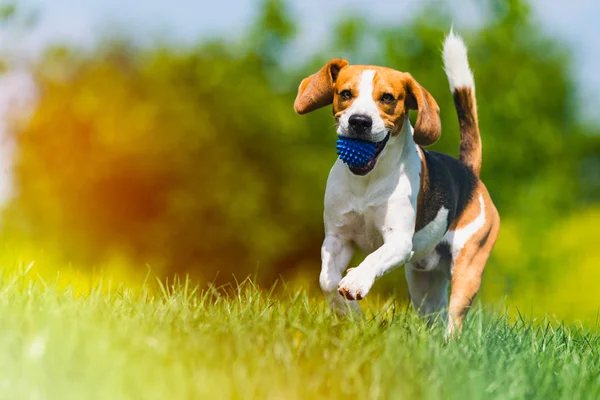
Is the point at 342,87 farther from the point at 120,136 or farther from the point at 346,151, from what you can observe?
the point at 120,136

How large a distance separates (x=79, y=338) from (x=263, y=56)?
13537mm

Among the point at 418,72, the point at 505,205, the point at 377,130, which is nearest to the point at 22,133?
the point at 418,72

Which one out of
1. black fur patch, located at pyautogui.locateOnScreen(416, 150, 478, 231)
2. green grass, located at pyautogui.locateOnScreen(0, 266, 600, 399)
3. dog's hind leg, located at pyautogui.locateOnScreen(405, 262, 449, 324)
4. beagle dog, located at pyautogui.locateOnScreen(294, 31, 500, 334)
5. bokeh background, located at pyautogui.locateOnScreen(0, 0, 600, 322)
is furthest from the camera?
bokeh background, located at pyautogui.locateOnScreen(0, 0, 600, 322)

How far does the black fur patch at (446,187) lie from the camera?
5.36 metres

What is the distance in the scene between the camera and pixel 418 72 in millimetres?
15945

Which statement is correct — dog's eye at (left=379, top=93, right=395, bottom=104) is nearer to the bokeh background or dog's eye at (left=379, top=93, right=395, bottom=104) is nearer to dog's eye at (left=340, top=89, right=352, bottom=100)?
Answer: dog's eye at (left=340, top=89, right=352, bottom=100)

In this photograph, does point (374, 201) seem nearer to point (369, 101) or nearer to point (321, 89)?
point (369, 101)

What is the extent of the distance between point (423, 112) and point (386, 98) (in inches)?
13.1

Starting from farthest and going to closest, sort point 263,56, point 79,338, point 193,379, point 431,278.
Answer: point 263,56 → point 431,278 → point 79,338 → point 193,379

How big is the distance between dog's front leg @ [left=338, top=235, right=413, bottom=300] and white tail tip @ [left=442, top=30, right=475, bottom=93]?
1796 millimetres

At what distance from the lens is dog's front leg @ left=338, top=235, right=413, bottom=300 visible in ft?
14.1

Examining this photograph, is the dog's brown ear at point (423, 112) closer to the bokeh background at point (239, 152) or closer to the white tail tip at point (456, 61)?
the white tail tip at point (456, 61)

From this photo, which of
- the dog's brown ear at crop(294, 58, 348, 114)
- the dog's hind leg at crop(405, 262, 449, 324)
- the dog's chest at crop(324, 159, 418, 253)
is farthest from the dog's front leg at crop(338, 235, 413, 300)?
the dog's hind leg at crop(405, 262, 449, 324)

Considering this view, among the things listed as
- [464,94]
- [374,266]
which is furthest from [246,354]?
[464,94]
